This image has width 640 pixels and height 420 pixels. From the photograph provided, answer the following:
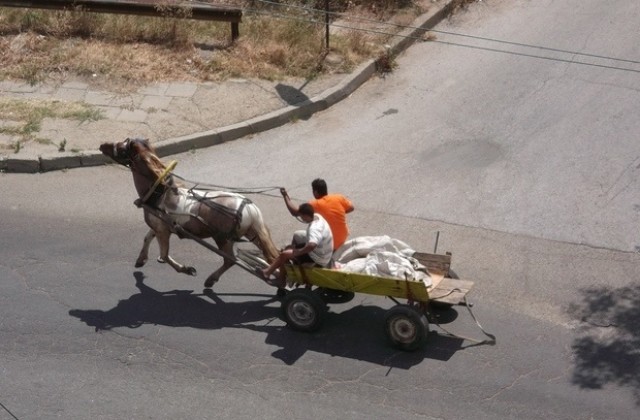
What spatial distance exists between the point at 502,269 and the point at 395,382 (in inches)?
95.7

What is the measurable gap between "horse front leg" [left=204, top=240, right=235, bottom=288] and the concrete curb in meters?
3.44

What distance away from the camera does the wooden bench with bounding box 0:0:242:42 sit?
1552 centimetres

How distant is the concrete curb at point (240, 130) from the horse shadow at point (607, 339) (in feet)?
17.6

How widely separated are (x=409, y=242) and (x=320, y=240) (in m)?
2.38

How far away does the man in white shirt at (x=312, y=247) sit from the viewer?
937 cm

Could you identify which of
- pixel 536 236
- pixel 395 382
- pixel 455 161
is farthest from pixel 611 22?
pixel 395 382

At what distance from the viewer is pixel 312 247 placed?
9.32m

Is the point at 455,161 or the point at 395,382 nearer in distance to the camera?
the point at 395,382

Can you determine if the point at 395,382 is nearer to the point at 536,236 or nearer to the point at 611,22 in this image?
the point at 536,236

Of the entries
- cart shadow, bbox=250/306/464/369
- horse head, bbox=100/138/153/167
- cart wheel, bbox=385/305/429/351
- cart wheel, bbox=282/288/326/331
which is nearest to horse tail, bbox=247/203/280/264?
cart wheel, bbox=282/288/326/331

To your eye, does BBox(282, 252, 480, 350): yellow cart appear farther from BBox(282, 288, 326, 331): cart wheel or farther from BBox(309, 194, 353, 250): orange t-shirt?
BBox(309, 194, 353, 250): orange t-shirt

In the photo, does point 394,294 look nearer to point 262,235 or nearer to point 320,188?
point 320,188

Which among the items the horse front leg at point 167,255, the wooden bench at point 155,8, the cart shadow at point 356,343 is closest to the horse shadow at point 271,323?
the cart shadow at point 356,343

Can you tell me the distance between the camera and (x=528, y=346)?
9.73 meters
